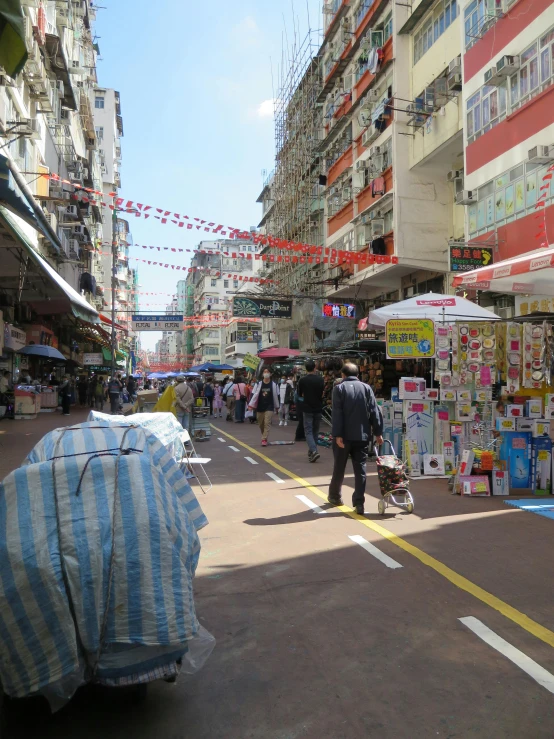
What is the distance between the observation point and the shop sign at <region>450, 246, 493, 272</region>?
58.9 ft

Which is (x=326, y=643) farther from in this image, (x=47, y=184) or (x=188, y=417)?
(x=47, y=184)

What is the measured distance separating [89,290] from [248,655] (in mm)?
39394

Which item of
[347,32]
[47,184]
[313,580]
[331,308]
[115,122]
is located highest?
[115,122]

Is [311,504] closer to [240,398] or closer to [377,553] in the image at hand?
[377,553]

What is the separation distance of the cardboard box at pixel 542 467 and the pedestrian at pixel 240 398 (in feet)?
51.3

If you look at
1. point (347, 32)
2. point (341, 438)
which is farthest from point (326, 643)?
point (347, 32)

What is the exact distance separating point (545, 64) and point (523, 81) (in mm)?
1059

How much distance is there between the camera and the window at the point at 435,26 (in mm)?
22531

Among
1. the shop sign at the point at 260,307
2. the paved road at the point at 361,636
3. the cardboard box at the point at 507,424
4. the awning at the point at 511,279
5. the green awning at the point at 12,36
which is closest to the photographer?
the paved road at the point at 361,636

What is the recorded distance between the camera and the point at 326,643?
157 inches

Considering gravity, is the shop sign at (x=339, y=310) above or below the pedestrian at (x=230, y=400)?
above

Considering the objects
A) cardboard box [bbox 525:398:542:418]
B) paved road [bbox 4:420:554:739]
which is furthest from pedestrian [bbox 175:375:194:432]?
cardboard box [bbox 525:398:542:418]

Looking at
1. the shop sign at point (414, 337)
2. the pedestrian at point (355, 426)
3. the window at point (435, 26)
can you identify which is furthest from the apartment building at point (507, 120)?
the pedestrian at point (355, 426)

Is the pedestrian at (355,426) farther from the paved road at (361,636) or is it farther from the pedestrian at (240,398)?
the pedestrian at (240,398)
